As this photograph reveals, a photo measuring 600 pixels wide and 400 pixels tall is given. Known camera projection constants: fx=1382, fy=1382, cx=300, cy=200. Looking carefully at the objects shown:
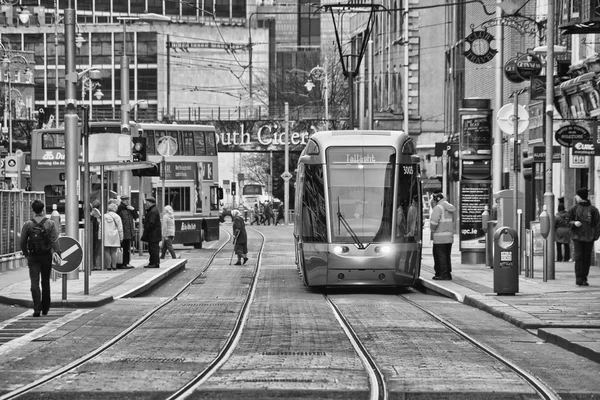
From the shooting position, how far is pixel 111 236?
102ft

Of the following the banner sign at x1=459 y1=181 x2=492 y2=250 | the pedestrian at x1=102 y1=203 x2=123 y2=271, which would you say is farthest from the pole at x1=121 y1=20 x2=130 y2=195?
the banner sign at x1=459 y1=181 x2=492 y2=250

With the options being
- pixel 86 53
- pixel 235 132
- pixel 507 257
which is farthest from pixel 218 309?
pixel 86 53

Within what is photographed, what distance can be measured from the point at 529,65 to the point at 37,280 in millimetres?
15944

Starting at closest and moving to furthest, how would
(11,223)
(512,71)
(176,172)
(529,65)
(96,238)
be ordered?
Result: (96,238) → (529,65) → (11,223) → (512,71) → (176,172)

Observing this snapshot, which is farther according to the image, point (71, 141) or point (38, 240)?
point (71, 141)

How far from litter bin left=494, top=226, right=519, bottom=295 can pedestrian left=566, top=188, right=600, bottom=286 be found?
2654 millimetres

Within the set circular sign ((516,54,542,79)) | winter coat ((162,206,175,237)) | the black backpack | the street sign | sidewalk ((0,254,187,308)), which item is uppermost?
circular sign ((516,54,542,79))

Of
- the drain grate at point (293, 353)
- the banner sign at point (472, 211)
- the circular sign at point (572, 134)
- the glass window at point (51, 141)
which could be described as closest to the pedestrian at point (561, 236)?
the banner sign at point (472, 211)

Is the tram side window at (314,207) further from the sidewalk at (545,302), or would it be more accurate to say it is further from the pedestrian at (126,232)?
the pedestrian at (126,232)

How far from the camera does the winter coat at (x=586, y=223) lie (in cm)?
2481

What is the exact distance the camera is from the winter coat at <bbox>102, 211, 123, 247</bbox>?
31.0 meters

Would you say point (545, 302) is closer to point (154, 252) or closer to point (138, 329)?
point (138, 329)

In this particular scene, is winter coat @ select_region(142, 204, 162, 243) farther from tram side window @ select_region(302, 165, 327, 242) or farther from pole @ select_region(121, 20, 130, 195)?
tram side window @ select_region(302, 165, 327, 242)

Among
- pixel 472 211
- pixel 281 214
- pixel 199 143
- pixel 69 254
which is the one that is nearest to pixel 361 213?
pixel 69 254
